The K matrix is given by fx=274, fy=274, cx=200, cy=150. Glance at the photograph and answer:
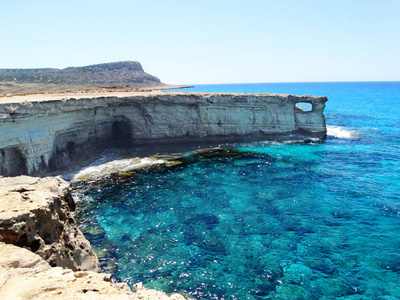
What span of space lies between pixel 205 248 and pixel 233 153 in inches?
697

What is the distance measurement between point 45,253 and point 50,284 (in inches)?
127

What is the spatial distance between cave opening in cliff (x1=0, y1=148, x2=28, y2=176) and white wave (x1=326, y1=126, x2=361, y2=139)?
37.6 m

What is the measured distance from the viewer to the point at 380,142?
35.3 meters

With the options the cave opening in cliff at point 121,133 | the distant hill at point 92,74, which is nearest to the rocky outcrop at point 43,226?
the cave opening in cliff at point 121,133

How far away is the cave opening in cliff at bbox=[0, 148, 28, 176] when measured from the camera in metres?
20.9

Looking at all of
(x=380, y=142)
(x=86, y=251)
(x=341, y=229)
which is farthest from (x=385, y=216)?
(x=380, y=142)

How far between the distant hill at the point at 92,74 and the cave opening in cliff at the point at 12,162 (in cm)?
7122

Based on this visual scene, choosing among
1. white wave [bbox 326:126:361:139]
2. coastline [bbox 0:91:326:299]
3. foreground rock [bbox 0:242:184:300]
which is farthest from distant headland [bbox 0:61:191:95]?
foreground rock [bbox 0:242:184:300]

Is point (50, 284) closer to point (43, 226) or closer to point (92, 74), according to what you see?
point (43, 226)

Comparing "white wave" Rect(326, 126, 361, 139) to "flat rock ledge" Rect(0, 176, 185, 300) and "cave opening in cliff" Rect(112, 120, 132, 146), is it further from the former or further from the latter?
"flat rock ledge" Rect(0, 176, 185, 300)

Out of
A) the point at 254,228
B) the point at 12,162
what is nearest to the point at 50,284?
the point at 254,228

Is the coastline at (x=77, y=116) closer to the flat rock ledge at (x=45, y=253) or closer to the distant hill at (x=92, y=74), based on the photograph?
the flat rock ledge at (x=45, y=253)

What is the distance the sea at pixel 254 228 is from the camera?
1171 cm

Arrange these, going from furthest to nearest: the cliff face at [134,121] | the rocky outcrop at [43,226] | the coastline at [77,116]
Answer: the cliff face at [134,121], the coastline at [77,116], the rocky outcrop at [43,226]
